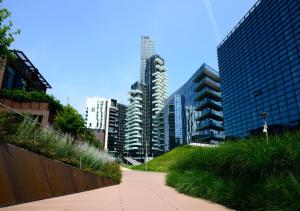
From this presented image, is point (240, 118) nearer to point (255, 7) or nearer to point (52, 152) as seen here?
point (255, 7)

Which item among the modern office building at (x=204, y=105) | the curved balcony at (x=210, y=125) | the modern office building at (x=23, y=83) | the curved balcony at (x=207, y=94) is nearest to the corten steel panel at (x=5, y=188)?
the modern office building at (x=23, y=83)

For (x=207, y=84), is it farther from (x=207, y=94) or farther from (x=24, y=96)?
(x=24, y=96)

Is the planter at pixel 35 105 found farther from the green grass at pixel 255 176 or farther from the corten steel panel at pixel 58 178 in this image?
the green grass at pixel 255 176

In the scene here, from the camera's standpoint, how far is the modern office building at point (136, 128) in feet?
456

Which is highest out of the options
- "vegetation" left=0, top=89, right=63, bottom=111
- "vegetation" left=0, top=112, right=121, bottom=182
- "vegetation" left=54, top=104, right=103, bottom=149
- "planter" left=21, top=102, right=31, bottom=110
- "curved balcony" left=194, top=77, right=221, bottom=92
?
"curved balcony" left=194, top=77, right=221, bottom=92

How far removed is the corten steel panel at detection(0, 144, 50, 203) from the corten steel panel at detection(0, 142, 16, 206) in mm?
109

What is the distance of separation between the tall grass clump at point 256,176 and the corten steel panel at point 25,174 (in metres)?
4.62

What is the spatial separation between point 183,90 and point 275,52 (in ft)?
162

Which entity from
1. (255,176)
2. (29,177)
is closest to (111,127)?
(29,177)

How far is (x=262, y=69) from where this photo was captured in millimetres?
65812

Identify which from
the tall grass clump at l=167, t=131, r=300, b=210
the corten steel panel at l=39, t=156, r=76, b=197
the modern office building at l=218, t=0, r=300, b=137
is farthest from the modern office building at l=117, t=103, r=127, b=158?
the tall grass clump at l=167, t=131, r=300, b=210

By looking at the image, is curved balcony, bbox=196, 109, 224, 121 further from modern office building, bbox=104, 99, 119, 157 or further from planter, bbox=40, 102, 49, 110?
modern office building, bbox=104, 99, 119, 157

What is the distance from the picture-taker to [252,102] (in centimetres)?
6738

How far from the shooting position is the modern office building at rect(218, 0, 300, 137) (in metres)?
55.3
